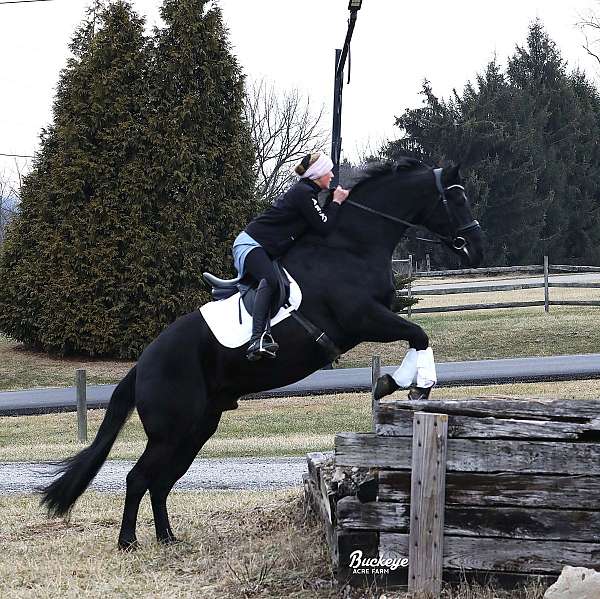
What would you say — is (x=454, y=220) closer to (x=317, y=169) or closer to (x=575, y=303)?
(x=317, y=169)

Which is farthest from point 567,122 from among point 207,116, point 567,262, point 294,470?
point 294,470

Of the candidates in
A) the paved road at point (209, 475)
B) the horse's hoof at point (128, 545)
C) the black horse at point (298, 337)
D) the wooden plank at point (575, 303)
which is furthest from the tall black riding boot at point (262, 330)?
the wooden plank at point (575, 303)

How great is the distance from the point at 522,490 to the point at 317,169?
9.51 ft

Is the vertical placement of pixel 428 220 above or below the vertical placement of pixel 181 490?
above

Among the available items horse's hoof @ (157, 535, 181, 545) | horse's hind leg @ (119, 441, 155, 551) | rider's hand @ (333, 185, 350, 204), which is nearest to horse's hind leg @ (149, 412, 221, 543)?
horse's hoof @ (157, 535, 181, 545)

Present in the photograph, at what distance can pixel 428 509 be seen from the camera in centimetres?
560

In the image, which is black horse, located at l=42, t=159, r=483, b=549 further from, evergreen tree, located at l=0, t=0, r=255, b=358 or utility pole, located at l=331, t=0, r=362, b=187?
evergreen tree, located at l=0, t=0, r=255, b=358

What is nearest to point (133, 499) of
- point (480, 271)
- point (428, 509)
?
point (428, 509)

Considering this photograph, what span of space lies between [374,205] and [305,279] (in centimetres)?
82

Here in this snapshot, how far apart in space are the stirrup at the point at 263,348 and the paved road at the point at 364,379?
13516mm

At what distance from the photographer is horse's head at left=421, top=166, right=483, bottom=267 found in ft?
24.2

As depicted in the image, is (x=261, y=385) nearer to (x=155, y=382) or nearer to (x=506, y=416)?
(x=155, y=382)

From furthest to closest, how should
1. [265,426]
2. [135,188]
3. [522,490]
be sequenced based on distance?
[135,188] < [265,426] < [522,490]

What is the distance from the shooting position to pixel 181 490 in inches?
428
